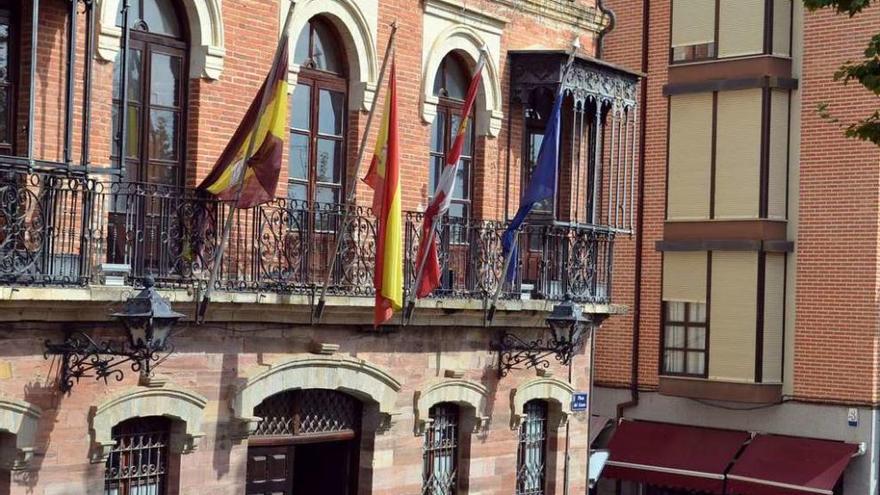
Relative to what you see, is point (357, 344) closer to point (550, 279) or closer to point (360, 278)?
point (360, 278)

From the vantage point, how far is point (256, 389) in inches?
587

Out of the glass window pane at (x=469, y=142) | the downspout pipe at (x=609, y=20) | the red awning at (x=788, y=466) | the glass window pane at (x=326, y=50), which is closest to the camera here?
the glass window pane at (x=326, y=50)

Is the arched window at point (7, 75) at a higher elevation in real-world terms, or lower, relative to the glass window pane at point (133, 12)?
lower

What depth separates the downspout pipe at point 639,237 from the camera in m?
27.0

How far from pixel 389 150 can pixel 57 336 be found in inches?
151

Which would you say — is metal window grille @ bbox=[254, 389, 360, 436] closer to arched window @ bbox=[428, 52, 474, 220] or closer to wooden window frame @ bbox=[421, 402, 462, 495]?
wooden window frame @ bbox=[421, 402, 462, 495]

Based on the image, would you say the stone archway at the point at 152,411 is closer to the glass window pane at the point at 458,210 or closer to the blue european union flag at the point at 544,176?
Result: the blue european union flag at the point at 544,176

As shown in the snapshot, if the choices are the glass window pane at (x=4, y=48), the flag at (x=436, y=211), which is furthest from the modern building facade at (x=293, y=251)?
the flag at (x=436, y=211)

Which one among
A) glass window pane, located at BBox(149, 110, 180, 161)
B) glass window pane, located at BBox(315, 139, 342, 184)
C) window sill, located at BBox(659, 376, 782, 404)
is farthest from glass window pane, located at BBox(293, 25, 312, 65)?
window sill, located at BBox(659, 376, 782, 404)

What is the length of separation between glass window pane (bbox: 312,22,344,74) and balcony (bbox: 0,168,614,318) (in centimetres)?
152

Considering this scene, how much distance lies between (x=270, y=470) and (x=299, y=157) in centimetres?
322

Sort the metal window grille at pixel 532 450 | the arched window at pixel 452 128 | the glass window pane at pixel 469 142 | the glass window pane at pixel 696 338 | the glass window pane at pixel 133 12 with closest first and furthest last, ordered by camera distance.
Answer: the glass window pane at pixel 133 12, the arched window at pixel 452 128, the glass window pane at pixel 469 142, the metal window grille at pixel 532 450, the glass window pane at pixel 696 338

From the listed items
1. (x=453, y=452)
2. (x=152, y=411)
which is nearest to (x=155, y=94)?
(x=152, y=411)

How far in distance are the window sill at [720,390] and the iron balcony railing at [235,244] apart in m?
6.89
